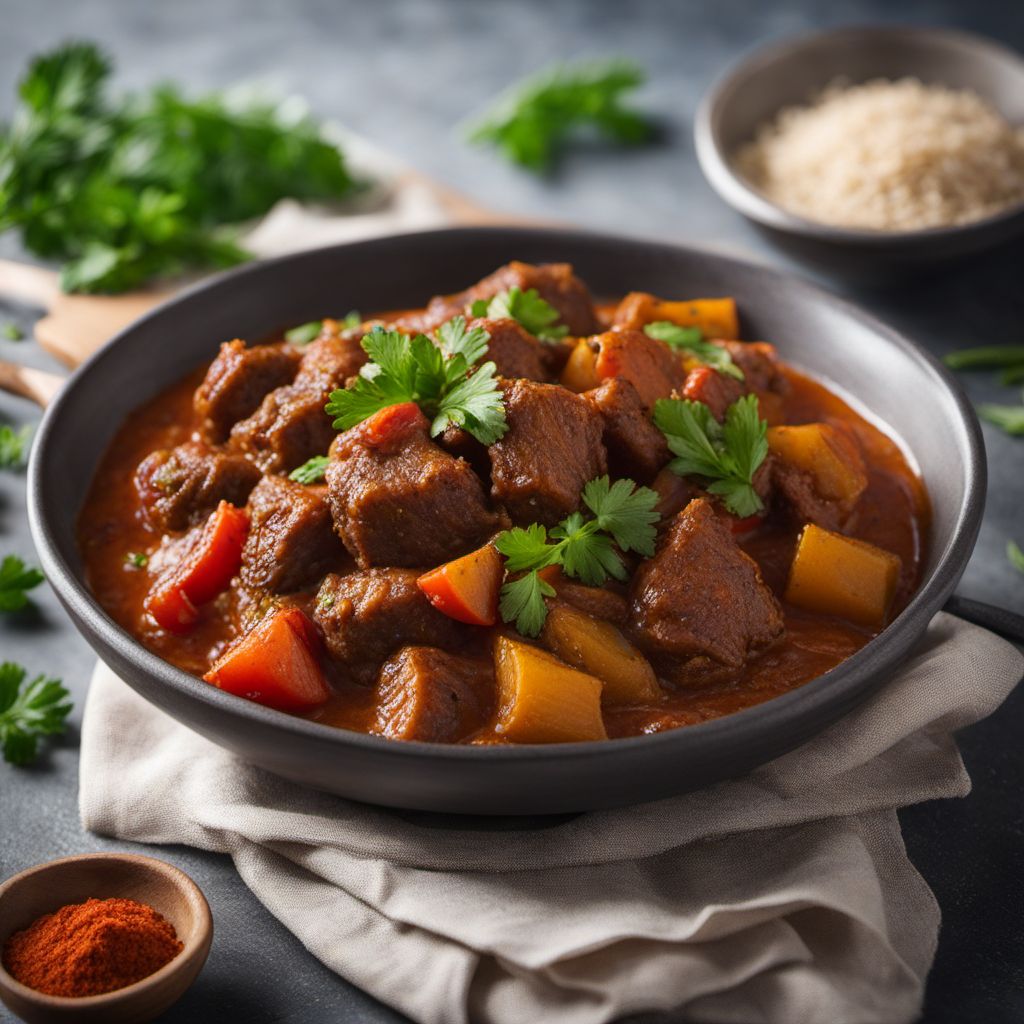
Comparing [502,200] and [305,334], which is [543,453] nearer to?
[305,334]

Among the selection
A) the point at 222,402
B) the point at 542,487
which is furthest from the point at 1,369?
the point at 542,487

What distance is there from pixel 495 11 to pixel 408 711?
687cm

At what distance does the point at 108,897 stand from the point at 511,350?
82.7 inches

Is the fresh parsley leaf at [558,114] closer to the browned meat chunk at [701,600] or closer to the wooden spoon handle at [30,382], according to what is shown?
the wooden spoon handle at [30,382]

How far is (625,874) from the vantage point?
3.91 metres

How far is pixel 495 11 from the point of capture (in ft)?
31.1

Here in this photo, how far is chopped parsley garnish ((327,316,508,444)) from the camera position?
4.28m

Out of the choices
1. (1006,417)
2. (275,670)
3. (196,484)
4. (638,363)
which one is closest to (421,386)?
(638,363)

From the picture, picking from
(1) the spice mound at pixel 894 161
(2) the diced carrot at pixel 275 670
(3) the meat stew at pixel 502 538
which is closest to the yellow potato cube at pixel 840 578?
(3) the meat stew at pixel 502 538

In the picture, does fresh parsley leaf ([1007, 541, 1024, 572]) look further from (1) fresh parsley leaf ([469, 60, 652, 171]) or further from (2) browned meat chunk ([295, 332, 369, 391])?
(1) fresh parsley leaf ([469, 60, 652, 171])

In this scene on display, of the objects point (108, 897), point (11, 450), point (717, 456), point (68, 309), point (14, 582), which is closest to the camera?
point (108, 897)

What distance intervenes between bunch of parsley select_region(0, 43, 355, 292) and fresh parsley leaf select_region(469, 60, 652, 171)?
1.08 metres

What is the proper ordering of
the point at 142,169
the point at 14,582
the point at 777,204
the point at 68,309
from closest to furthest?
the point at 14,582 → the point at 68,309 → the point at 777,204 → the point at 142,169

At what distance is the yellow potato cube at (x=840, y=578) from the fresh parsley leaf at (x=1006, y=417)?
5.85 ft
